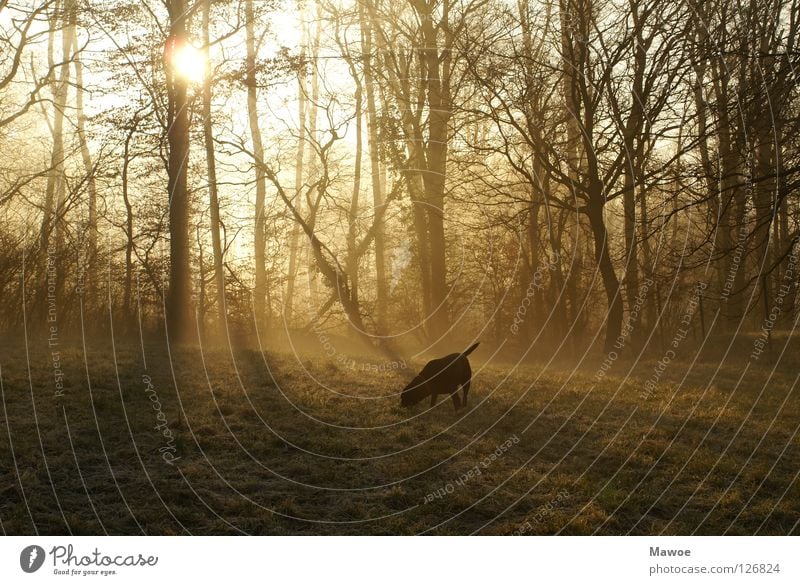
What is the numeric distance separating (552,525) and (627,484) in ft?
5.79

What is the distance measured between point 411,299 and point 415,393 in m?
19.8

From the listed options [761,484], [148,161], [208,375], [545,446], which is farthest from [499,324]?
[761,484]

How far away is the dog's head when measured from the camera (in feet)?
42.1

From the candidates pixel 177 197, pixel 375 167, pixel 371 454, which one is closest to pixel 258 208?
pixel 375 167

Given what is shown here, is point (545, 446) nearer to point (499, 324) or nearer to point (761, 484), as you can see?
point (761, 484)

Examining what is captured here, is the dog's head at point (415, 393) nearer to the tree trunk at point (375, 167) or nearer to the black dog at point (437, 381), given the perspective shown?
the black dog at point (437, 381)

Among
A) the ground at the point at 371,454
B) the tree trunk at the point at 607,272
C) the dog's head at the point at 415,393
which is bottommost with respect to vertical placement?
the ground at the point at 371,454

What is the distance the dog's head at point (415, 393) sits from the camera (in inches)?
505

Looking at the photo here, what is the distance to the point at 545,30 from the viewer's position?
2109 centimetres

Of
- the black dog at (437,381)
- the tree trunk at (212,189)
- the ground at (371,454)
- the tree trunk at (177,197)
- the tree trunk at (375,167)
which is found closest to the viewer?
the ground at (371,454)

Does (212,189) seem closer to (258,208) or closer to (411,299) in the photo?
(258,208)

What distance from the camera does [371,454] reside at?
10.6m

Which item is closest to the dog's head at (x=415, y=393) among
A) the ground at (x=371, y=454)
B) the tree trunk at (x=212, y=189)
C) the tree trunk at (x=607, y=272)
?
the ground at (x=371, y=454)

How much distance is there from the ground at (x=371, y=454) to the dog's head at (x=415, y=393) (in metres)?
0.28
